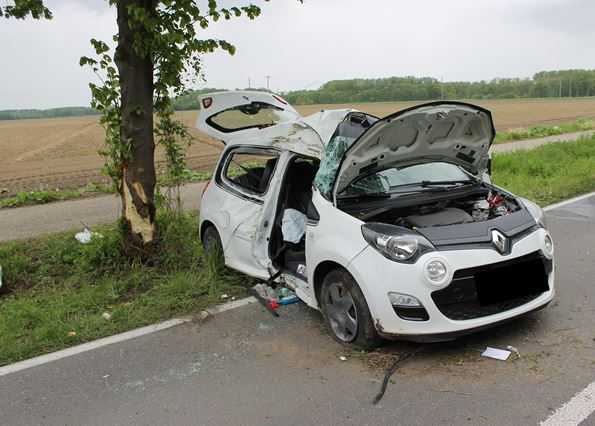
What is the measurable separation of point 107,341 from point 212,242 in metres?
1.84

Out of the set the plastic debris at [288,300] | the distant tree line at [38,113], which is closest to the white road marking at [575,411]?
the plastic debris at [288,300]

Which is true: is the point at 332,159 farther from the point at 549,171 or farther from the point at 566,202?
the point at 549,171

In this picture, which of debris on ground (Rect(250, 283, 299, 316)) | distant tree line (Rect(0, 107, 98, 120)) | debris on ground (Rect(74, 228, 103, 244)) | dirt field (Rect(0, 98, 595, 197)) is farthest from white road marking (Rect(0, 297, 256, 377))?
distant tree line (Rect(0, 107, 98, 120))

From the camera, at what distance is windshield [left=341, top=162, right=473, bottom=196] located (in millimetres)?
4535

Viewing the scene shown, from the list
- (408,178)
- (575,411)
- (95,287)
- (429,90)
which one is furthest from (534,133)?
(429,90)

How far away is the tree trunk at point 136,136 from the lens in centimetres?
577

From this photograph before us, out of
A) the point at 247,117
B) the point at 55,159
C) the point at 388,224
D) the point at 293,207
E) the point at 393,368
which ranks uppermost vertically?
the point at 247,117

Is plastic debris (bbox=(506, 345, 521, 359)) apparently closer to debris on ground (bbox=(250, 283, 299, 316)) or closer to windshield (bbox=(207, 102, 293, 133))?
debris on ground (bbox=(250, 283, 299, 316))

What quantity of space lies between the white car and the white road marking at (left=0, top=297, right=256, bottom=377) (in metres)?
0.43

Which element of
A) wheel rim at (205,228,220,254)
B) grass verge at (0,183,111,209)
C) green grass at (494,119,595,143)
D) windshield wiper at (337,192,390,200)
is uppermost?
windshield wiper at (337,192,390,200)

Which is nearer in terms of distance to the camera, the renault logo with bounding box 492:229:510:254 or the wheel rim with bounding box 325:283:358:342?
the renault logo with bounding box 492:229:510:254

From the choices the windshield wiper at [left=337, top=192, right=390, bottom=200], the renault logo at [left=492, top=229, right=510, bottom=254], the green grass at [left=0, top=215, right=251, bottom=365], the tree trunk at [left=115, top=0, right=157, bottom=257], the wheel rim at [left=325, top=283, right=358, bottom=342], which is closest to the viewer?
the renault logo at [left=492, top=229, right=510, bottom=254]

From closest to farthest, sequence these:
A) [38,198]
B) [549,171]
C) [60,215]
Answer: [60,215]
[38,198]
[549,171]

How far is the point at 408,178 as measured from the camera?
4.78 meters
